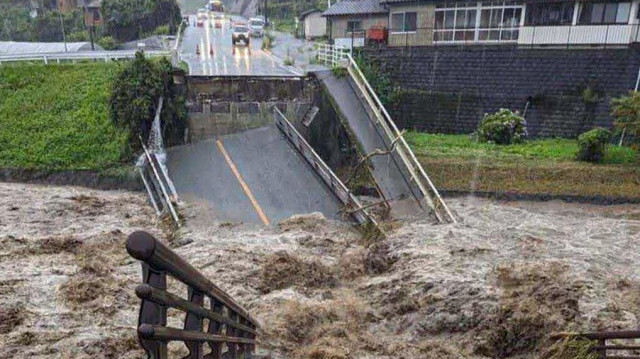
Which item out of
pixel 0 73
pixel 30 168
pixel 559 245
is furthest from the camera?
pixel 0 73

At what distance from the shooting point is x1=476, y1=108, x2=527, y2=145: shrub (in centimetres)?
1627

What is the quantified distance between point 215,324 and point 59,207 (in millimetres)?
11306

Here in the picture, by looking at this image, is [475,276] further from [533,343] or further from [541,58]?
[541,58]

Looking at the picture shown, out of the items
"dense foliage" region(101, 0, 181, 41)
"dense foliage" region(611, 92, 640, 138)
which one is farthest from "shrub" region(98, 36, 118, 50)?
"dense foliage" region(611, 92, 640, 138)

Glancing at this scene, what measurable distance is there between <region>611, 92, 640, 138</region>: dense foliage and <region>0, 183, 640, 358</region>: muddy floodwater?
301 cm

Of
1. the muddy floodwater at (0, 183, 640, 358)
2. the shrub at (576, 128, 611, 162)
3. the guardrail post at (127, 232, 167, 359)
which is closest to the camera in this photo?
the guardrail post at (127, 232, 167, 359)

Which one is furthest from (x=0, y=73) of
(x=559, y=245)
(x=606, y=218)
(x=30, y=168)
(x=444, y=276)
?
(x=606, y=218)

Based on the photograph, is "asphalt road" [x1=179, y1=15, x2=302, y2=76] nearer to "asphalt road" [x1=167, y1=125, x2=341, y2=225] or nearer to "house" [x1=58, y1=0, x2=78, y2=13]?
"asphalt road" [x1=167, y1=125, x2=341, y2=225]

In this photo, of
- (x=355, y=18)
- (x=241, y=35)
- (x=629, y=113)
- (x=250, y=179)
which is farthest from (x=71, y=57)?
(x=629, y=113)

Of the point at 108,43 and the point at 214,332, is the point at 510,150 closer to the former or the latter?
the point at 214,332

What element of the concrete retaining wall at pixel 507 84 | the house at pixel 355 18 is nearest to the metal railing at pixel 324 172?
the concrete retaining wall at pixel 507 84

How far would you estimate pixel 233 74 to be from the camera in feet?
54.6

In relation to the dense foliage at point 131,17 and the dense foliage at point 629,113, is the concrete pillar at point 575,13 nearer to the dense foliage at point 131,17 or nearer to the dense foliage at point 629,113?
the dense foliage at point 629,113

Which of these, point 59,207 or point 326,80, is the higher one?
point 326,80
